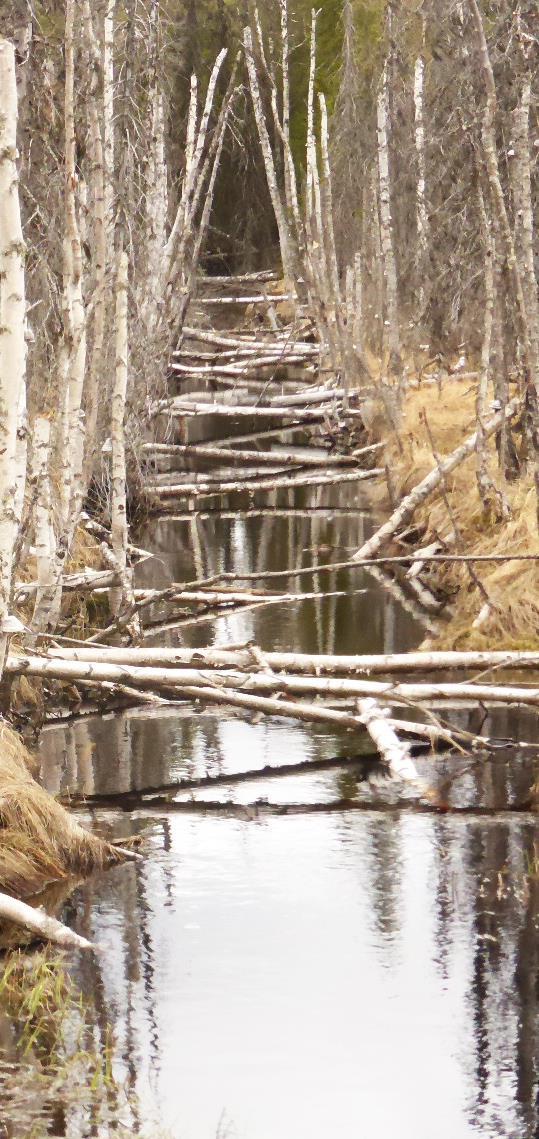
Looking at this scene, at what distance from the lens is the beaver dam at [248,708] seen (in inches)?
203

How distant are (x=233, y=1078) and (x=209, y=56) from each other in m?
33.0

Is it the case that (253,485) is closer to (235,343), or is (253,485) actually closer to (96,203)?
(235,343)

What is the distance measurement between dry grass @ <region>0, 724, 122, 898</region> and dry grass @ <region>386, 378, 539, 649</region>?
4424 millimetres

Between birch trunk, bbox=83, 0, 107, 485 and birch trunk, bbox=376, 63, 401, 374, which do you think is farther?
birch trunk, bbox=376, 63, 401, 374

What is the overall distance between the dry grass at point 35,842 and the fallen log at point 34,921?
0.76 metres

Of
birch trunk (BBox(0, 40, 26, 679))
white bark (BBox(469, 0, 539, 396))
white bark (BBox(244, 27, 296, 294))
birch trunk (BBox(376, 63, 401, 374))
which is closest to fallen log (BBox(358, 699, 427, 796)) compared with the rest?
birch trunk (BBox(0, 40, 26, 679))

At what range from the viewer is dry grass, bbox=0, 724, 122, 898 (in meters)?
6.63

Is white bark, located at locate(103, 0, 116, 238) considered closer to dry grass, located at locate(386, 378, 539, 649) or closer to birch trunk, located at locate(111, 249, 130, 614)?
birch trunk, located at locate(111, 249, 130, 614)

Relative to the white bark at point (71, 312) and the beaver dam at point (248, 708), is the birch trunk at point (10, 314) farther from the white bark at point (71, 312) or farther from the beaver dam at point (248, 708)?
the white bark at point (71, 312)

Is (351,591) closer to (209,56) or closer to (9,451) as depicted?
(9,451)

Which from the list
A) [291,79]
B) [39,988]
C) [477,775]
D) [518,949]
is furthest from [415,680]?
[291,79]

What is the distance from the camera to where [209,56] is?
34438 mm

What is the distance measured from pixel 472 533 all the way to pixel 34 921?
27.5 ft

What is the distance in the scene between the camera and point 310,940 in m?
6.13
